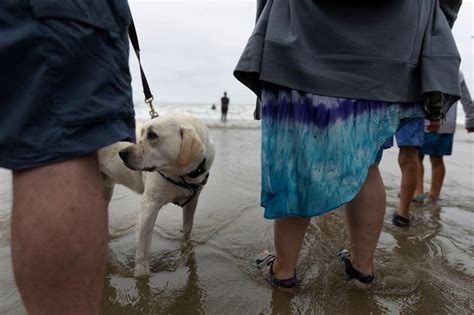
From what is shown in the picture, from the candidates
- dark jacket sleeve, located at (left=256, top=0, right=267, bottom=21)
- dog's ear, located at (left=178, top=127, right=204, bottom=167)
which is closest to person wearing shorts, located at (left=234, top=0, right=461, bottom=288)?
dark jacket sleeve, located at (left=256, top=0, right=267, bottom=21)

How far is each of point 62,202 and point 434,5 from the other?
202 cm

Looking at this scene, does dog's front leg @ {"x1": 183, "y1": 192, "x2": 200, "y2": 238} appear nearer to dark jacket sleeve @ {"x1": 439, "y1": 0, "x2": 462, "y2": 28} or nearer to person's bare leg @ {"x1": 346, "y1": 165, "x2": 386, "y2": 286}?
person's bare leg @ {"x1": 346, "y1": 165, "x2": 386, "y2": 286}

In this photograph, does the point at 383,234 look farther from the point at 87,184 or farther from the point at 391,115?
the point at 87,184

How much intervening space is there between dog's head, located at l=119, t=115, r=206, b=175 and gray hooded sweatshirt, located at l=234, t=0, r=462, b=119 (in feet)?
2.53

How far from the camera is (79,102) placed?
2.99 ft

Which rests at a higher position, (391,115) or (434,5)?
(434,5)

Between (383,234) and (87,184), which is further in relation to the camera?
(383,234)

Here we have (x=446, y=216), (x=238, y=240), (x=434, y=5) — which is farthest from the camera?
(x=446, y=216)

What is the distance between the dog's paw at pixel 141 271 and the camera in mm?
2213

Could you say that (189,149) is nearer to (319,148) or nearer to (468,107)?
(319,148)

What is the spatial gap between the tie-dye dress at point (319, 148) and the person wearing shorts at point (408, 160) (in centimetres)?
140

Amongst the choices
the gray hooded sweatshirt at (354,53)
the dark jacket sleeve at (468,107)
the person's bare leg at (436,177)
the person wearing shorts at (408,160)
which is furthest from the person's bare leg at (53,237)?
the dark jacket sleeve at (468,107)

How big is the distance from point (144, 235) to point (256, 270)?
2.52 feet

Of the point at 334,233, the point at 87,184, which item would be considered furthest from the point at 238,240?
the point at 87,184
